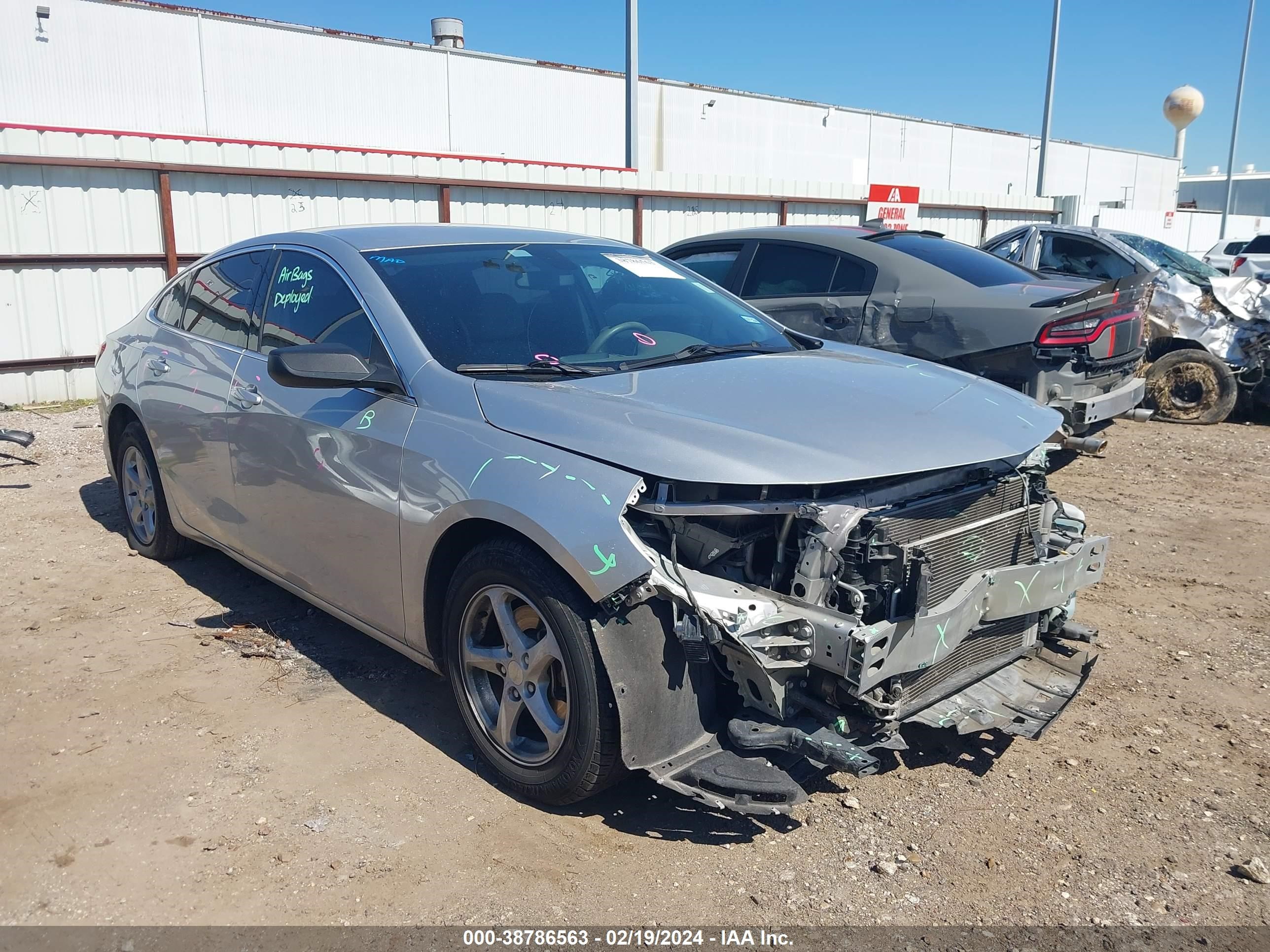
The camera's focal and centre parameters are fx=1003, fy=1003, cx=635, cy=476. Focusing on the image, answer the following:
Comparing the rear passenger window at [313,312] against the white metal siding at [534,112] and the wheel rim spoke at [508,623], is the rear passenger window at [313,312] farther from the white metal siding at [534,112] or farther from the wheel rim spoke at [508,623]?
the white metal siding at [534,112]

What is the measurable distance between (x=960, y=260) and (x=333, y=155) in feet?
25.2

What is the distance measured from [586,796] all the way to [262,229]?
1012cm

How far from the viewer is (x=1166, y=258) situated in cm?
1041

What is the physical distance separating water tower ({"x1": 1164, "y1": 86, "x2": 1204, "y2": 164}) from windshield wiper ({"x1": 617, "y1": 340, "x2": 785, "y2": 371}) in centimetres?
5510

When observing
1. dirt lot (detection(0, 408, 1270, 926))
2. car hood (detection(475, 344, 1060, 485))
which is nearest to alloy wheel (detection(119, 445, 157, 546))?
dirt lot (detection(0, 408, 1270, 926))

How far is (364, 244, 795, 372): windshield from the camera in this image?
3.56 metres

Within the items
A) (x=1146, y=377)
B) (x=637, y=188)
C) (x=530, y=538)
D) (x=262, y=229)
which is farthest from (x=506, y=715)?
(x=637, y=188)

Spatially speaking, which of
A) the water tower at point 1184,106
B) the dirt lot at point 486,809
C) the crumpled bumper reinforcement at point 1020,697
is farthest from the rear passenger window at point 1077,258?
the water tower at point 1184,106

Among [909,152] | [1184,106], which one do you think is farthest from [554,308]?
[1184,106]

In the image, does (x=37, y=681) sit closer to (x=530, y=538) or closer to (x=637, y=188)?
(x=530, y=538)

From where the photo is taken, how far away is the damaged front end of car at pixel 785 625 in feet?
→ 9.00

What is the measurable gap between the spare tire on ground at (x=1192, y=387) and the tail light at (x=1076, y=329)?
Answer: 361cm

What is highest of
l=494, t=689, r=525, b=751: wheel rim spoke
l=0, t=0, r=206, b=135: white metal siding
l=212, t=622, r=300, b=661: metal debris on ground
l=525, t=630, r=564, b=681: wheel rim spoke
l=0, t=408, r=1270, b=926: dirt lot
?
l=0, t=0, r=206, b=135: white metal siding

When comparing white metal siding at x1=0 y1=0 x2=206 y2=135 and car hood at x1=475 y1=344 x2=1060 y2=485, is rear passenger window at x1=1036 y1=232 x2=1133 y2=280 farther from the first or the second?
white metal siding at x1=0 y1=0 x2=206 y2=135
